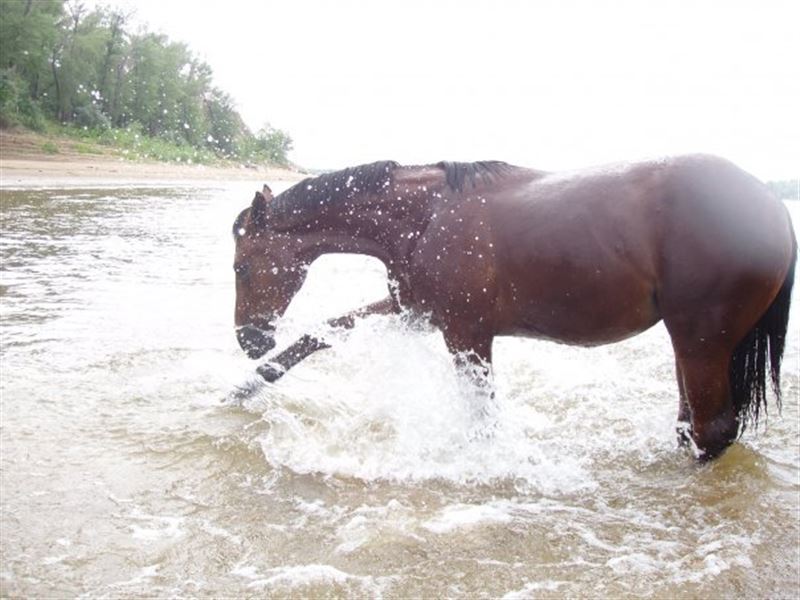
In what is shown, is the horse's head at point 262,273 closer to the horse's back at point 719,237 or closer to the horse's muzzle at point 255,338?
the horse's muzzle at point 255,338

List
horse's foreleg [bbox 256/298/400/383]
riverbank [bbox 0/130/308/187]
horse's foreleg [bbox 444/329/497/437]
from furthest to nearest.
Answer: riverbank [bbox 0/130/308/187] → horse's foreleg [bbox 256/298/400/383] → horse's foreleg [bbox 444/329/497/437]

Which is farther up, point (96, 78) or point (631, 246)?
point (96, 78)

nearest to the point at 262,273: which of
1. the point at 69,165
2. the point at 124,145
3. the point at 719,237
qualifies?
the point at 719,237

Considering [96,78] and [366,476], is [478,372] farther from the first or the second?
[96,78]

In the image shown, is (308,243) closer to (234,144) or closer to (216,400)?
(216,400)

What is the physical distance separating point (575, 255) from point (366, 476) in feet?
4.85

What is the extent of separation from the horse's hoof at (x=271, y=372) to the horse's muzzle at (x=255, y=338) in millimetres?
183

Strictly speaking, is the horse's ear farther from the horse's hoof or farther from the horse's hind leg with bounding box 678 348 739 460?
the horse's hind leg with bounding box 678 348 739 460

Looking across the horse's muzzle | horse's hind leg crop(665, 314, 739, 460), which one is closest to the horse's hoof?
the horse's muzzle

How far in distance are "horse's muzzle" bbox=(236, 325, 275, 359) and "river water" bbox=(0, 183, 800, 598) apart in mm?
192

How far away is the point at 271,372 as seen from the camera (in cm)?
450

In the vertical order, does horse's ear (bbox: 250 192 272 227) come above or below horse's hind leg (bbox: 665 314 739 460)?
above

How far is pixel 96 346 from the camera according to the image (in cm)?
541

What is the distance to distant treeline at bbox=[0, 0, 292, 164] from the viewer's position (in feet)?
131
